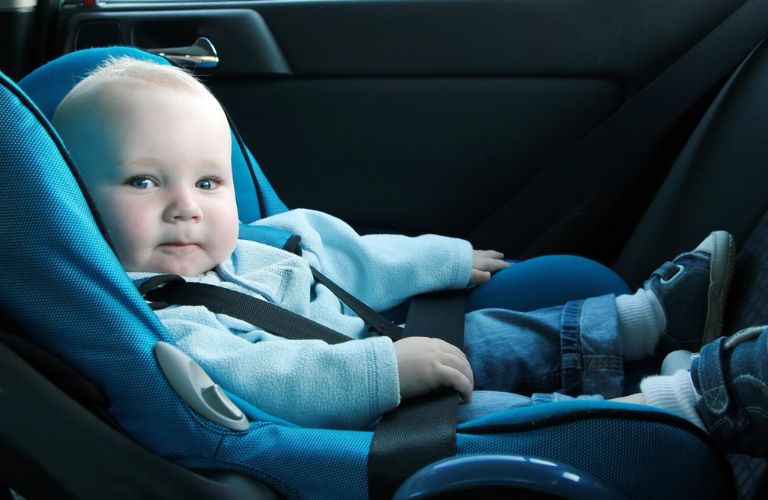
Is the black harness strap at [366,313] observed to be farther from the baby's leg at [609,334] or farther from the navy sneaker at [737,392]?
the navy sneaker at [737,392]

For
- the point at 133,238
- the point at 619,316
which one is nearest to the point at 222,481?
the point at 133,238

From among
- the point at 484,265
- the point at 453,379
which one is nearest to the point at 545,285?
the point at 484,265

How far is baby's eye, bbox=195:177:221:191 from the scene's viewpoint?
127 centimetres

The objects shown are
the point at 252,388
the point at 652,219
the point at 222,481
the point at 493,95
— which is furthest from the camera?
the point at 493,95

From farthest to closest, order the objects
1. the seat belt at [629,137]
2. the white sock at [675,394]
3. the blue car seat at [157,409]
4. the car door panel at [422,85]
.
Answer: the car door panel at [422,85] < the seat belt at [629,137] < the white sock at [675,394] < the blue car seat at [157,409]

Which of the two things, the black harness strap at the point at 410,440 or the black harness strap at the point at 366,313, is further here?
the black harness strap at the point at 366,313

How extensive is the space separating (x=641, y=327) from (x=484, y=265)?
0.35 meters

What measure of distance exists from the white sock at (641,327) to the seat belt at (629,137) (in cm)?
55

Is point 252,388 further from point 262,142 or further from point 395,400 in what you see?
point 262,142

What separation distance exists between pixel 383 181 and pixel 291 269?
0.70 m

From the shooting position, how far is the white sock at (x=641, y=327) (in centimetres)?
134

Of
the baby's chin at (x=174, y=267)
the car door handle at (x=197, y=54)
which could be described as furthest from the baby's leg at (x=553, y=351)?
the car door handle at (x=197, y=54)

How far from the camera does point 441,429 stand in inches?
39.7

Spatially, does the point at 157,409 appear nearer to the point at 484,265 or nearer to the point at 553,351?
the point at 553,351
